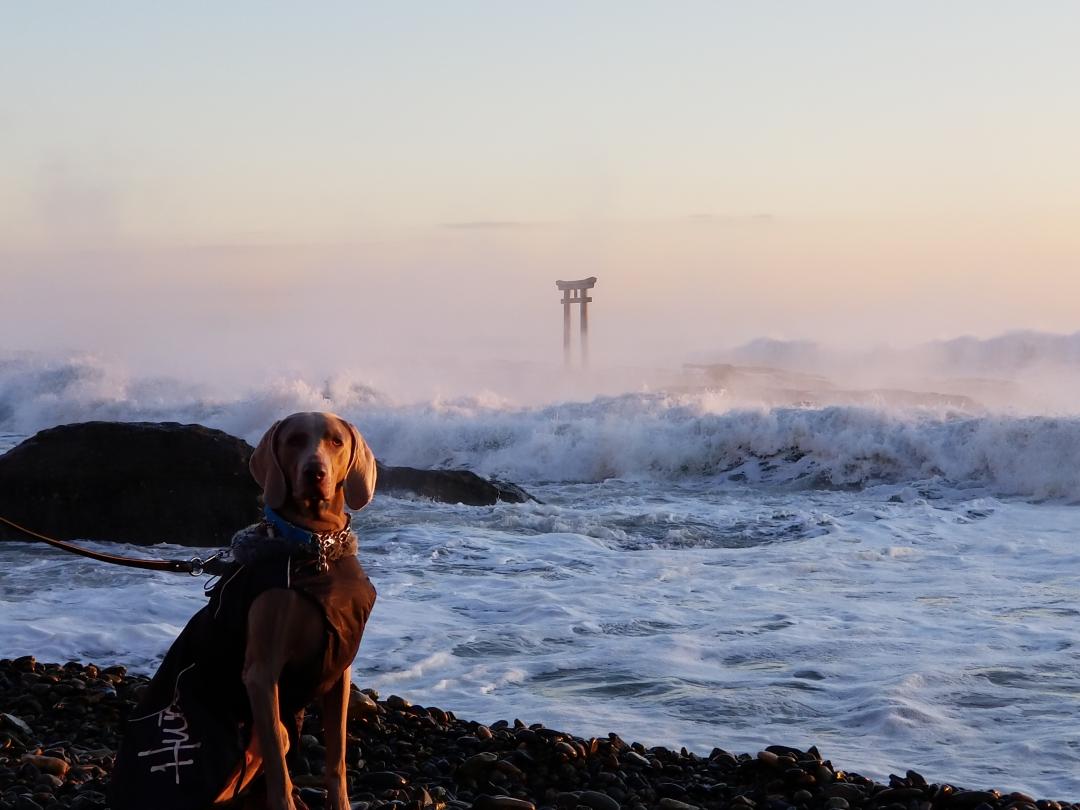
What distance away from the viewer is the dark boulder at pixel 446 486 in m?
16.2

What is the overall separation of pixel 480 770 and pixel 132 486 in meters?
8.28

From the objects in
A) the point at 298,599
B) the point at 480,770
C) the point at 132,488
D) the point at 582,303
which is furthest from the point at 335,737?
the point at 582,303

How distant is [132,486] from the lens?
12773 mm

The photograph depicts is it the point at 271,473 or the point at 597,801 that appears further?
the point at 597,801

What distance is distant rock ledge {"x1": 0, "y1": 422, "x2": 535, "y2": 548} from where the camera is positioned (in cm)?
1266

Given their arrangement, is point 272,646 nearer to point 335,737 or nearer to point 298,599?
point 298,599

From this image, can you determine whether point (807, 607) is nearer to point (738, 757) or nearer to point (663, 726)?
point (663, 726)

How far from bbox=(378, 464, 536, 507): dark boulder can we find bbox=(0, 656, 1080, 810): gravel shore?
31.7ft

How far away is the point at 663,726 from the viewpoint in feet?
21.4

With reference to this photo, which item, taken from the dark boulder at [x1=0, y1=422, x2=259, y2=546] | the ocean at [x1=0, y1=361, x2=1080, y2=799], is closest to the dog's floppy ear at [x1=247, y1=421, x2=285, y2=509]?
the ocean at [x1=0, y1=361, x2=1080, y2=799]

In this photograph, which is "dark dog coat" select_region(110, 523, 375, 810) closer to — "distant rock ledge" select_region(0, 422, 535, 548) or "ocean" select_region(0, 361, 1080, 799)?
"ocean" select_region(0, 361, 1080, 799)

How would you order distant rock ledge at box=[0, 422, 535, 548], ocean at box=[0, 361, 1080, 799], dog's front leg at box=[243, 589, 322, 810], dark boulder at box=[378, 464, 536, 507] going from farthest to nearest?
dark boulder at box=[378, 464, 536, 507] → distant rock ledge at box=[0, 422, 535, 548] → ocean at box=[0, 361, 1080, 799] → dog's front leg at box=[243, 589, 322, 810]

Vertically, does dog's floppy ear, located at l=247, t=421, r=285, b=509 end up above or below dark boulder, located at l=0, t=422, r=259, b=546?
above

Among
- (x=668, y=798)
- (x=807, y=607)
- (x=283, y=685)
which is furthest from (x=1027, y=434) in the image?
(x=283, y=685)
